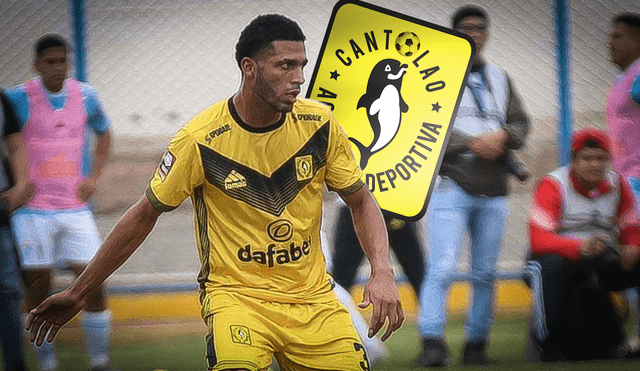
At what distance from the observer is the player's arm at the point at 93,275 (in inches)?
141

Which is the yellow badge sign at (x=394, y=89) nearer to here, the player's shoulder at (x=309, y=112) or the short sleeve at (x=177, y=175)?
the player's shoulder at (x=309, y=112)

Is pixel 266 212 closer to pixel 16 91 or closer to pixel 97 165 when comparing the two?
pixel 97 165

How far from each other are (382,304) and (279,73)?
882 mm

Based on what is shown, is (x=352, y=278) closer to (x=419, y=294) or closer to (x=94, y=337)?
(x=419, y=294)

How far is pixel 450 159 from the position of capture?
18.7ft

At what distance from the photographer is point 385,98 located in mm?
5734

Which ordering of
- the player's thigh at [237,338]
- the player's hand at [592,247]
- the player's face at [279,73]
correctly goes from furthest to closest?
the player's hand at [592,247]
the player's face at [279,73]
the player's thigh at [237,338]

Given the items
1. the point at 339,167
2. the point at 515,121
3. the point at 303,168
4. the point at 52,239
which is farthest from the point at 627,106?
the point at 52,239

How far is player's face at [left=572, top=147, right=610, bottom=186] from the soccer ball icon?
1047 mm

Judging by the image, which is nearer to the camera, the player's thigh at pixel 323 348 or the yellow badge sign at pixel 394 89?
the player's thigh at pixel 323 348

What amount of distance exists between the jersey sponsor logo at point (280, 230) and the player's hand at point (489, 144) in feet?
7.27

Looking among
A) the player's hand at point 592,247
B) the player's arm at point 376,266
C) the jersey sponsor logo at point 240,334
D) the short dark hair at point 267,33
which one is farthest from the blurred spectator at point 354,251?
the jersey sponsor logo at point 240,334

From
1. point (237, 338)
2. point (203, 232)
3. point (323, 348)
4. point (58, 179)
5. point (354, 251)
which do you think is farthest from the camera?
point (354, 251)

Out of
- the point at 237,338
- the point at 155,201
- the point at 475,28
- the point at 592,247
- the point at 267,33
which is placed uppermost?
the point at 267,33
